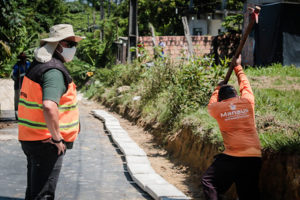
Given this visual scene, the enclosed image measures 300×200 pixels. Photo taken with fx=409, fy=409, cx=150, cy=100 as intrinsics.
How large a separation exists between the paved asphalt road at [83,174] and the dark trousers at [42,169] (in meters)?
1.67

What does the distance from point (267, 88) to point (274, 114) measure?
2.75 meters

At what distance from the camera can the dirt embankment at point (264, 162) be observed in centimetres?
430

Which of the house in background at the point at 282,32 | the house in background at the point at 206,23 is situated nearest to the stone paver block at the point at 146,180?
the house in background at the point at 282,32

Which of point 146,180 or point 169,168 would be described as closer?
point 146,180

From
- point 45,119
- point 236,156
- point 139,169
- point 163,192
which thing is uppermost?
point 45,119

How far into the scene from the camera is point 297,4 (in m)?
14.4

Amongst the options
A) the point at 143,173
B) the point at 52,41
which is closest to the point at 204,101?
the point at 143,173

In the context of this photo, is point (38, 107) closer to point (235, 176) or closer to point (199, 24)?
point (235, 176)

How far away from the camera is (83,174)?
6391 millimetres

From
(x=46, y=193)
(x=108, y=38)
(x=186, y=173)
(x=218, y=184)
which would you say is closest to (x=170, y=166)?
(x=186, y=173)

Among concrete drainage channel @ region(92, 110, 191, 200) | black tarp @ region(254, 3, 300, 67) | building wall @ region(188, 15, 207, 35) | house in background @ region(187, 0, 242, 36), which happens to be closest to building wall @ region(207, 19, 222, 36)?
house in background @ region(187, 0, 242, 36)

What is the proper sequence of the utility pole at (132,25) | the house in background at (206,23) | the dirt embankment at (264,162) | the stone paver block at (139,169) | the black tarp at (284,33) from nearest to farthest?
1. the dirt embankment at (264,162)
2. the stone paver block at (139,169)
3. the black tarp at (284,33)
4. the utility pole at (132,25)
5. the house in background at (206,23)

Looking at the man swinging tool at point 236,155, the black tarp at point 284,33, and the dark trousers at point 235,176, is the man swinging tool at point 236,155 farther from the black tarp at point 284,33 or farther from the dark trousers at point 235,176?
the black tarp at point 284,33

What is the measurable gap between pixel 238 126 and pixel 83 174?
10.1 ft
